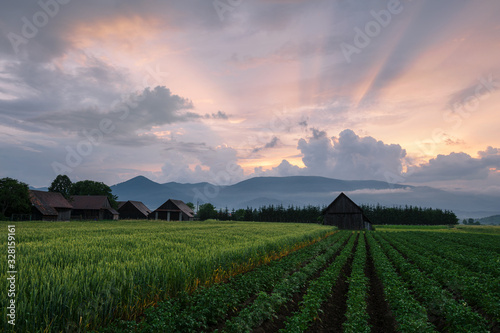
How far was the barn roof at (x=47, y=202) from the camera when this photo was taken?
194 feet

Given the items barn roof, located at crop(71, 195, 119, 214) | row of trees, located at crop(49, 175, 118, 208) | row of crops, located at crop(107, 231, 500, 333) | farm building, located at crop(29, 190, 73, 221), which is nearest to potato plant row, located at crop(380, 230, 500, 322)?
row of crops, located at crop(107, 231, 500, 333)

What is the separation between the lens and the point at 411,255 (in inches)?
870

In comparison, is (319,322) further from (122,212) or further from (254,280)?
(122,212)

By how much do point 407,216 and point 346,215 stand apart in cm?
8614

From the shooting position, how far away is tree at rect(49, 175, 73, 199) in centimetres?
8929

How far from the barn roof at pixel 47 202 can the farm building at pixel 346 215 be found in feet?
223

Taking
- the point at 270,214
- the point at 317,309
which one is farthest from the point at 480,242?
the point at 270,214

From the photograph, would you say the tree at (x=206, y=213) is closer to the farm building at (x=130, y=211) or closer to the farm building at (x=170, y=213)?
the farm building at (x=170, y=213)

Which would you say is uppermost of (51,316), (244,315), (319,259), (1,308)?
(1,308)

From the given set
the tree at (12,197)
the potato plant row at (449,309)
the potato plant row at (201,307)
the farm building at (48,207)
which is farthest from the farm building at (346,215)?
the tree at (12,197)

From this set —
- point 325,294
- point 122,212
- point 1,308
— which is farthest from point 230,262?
point 122,212

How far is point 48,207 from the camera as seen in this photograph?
61.5 metres

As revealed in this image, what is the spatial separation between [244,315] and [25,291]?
5.10m

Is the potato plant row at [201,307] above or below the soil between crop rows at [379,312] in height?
above
